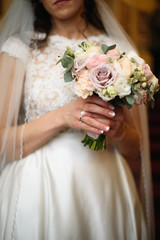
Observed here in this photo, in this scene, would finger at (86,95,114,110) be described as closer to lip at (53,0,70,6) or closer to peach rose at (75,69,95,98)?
peach rose at (75,69,95,98)

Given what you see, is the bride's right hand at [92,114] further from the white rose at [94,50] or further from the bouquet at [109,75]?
the white rose at [94,50]

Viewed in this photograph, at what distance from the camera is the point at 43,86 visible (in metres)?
1.47

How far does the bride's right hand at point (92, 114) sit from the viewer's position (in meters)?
1.19

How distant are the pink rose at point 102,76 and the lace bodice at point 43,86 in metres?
0.43

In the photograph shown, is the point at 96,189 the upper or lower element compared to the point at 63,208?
upper

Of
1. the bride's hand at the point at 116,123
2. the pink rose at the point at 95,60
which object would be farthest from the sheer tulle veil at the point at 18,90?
the pink rose at the point at 95,60

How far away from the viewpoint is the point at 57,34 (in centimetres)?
165

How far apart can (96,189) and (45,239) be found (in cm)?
36

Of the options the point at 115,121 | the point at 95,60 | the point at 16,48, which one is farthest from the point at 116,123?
the point at 16,48

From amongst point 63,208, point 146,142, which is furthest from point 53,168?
point 146,142

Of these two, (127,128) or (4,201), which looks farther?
(127,128)

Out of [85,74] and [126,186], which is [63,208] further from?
[85,74]

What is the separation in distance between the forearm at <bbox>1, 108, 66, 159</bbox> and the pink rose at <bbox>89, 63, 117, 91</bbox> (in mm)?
389

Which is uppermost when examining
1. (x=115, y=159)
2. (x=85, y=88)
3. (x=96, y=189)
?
(x=85, y=88)
